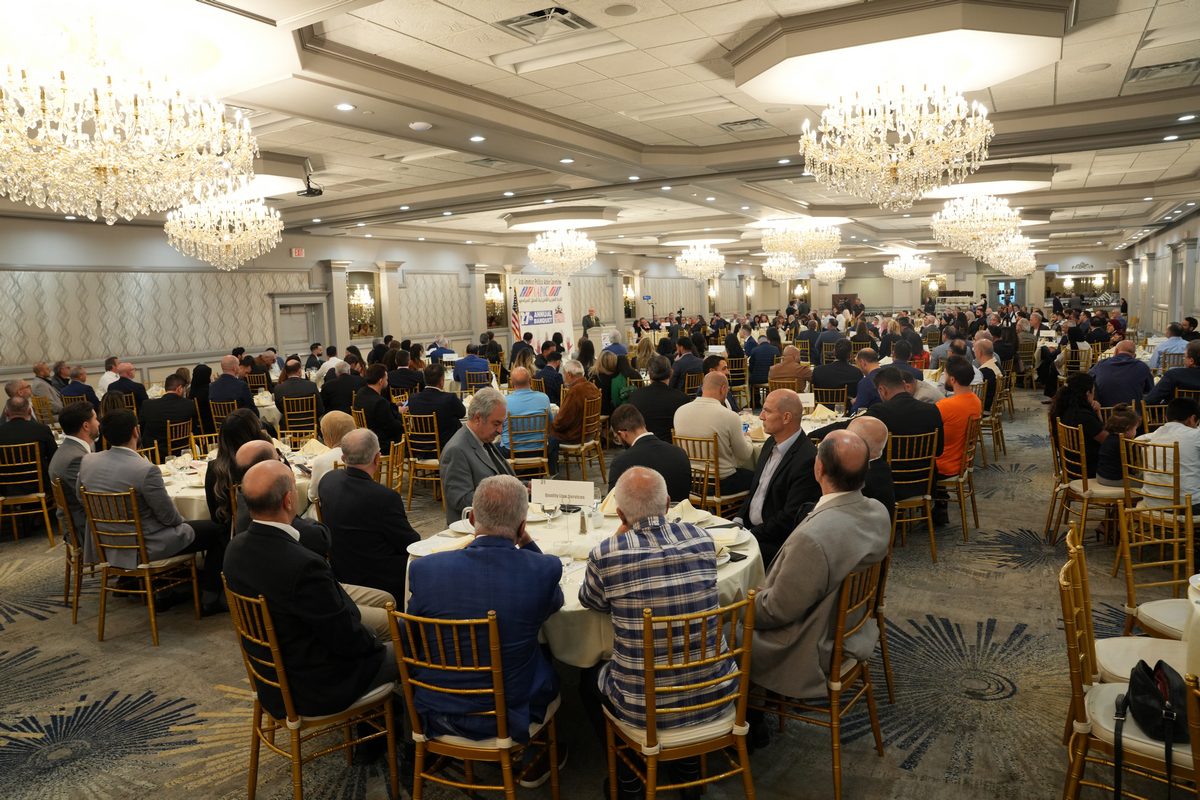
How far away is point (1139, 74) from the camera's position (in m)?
6.64

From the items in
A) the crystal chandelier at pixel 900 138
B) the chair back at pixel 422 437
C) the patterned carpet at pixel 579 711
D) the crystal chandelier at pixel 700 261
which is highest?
the crystal chandelier at pixel 700 261

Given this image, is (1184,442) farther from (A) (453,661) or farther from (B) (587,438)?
(B) (587,438)

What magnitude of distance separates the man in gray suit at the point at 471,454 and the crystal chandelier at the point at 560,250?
9675 millimetres

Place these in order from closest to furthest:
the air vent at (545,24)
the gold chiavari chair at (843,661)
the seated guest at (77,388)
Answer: the gold chiavari chair at (843,661) → the air vent at (545,24) → the seated guest at (77,388)

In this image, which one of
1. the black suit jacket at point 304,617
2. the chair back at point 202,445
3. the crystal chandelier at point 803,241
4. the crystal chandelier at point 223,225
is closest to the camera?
the black suit jacket at point 304,617

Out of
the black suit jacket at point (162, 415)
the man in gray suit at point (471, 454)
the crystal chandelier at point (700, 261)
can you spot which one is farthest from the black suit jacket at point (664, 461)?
the crystal chandelier at point (700, 261)

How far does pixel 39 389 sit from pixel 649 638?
404 inches

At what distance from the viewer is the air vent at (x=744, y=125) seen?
8080mm

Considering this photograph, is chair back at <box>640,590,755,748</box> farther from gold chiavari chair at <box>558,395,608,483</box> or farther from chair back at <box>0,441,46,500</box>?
chair back at <box>0,441,46,500</box>

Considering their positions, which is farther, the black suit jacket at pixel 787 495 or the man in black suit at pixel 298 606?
the black suit jacket at pixel 787 495

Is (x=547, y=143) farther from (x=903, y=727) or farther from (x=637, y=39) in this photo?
(x=903, y=727)

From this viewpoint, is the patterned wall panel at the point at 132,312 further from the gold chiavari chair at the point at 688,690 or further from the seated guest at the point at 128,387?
the gold chiavari chair at the point at 688,690

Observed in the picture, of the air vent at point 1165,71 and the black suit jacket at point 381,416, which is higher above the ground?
the air vent at point 1165,71

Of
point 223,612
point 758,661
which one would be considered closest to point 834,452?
point 758,661
